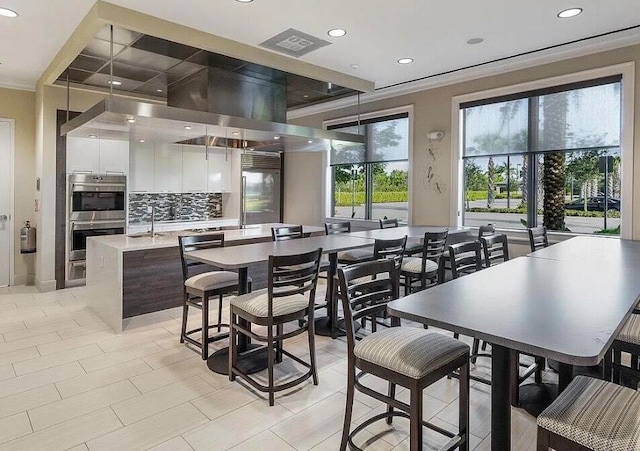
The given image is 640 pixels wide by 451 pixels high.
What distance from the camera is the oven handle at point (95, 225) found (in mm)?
5750

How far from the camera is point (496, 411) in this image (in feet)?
5.51

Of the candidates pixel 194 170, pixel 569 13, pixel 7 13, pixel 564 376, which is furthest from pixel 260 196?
pixel 564 376

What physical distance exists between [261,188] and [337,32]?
3.92 meters

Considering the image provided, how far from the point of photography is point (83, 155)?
5.81 m

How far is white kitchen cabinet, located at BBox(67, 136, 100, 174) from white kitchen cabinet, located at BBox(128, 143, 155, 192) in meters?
0.49

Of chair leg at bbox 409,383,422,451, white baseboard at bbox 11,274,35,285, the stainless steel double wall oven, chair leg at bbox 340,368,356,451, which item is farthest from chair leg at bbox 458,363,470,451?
white baseboard at bbox 11,274,35,285

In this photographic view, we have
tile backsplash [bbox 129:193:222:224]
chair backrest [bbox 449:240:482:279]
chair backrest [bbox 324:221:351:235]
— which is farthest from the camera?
tile backsplash [bbox 129:193:222:224]

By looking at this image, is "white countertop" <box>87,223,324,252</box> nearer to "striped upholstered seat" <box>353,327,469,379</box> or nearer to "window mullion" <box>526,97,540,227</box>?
"striped upholstered seat" <box>353,327,469,379</box>

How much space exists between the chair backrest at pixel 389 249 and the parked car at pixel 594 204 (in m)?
2.39

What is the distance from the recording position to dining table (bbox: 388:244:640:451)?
4.26 ft

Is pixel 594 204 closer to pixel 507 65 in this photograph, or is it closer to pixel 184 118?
pixel 507 65

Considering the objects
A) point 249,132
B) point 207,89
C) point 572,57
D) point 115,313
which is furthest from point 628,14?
point 115,313

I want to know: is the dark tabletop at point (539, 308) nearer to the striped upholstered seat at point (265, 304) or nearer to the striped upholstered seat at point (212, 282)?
the striped upholstered seat at point (265, 304)

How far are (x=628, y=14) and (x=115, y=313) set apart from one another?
5487mm
